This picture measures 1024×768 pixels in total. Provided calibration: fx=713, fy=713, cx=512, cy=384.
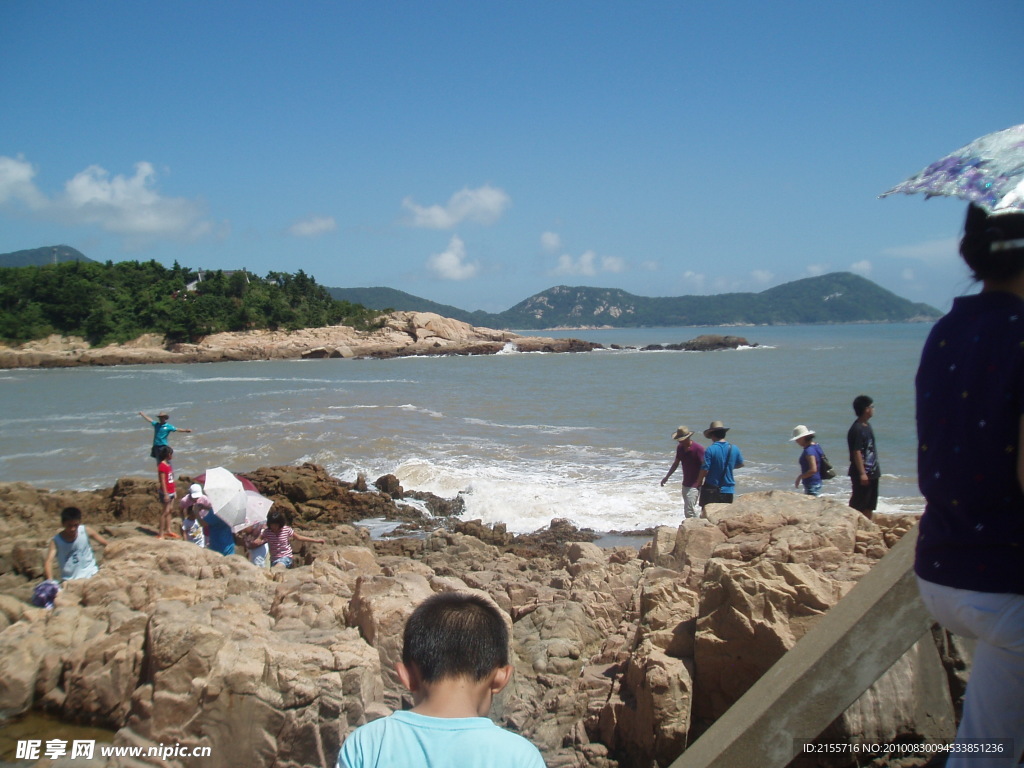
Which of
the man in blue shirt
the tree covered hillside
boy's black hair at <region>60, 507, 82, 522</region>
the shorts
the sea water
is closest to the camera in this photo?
boy's black hair at <region>60, 507, 82, 522</region>

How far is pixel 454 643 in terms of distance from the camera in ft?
5.54

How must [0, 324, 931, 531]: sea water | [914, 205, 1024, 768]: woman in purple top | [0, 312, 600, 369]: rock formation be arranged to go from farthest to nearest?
[0, 312, 600, 369]: rock formation, [0, 324, 931, 531]: sea water, [914, 205, 1024, 768]: woman in purple top

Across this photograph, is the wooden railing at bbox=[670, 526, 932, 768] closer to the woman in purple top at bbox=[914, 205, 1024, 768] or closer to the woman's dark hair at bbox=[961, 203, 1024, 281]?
the woman in purple top at bbox=[914, 205, 1024, 768]

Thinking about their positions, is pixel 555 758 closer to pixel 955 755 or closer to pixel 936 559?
pixel 955 755

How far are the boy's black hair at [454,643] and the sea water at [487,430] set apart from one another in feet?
32.2

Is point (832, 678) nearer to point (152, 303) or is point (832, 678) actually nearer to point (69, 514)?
point (69, 514)

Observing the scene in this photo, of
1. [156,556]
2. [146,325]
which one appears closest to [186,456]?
[156,556]

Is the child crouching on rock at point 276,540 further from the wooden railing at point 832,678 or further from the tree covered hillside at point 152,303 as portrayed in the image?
the tree covered hillside at point 152,303

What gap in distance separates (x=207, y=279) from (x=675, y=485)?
76.5m

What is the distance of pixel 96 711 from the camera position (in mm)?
3600

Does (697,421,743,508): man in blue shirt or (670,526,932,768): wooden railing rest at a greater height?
(670,526,932,768): wooden railing

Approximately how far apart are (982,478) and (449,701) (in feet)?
4.43

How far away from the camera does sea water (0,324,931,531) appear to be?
1358 cm

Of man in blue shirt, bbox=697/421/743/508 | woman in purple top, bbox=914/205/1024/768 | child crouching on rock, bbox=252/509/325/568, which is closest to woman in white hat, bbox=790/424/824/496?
man in blue shirt, bbox=697/421/743/508
